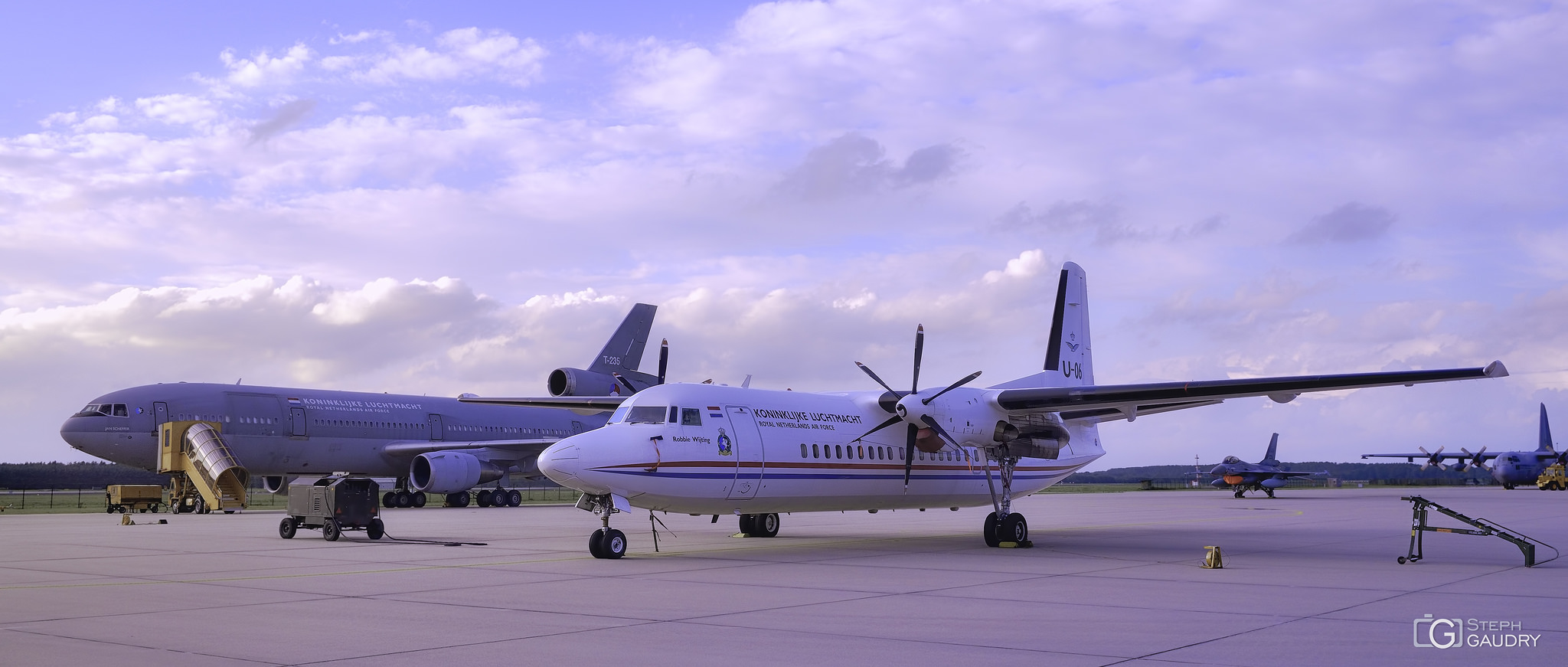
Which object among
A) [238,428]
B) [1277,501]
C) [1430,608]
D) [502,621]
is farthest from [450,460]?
[1277,501]

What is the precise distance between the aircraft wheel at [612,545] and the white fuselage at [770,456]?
568mm

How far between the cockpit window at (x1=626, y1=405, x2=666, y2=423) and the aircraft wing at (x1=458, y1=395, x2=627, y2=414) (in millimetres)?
5096

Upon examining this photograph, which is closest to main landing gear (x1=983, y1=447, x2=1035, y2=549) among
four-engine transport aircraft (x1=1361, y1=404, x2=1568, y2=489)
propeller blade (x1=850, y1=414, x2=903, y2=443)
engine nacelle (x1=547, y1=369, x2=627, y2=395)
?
propeller blade (x1=850, y1=414, x2=903, y2=443)

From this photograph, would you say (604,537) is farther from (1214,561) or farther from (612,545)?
(1214,561)

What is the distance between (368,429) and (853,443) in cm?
2270

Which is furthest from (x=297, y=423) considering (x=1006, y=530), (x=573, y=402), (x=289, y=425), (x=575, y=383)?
(x=1006, y=530)

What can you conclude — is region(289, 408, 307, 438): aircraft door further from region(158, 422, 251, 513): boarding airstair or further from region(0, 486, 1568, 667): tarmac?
region(0, 486, 1568, 667): tarmac

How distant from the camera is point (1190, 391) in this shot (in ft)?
62.6

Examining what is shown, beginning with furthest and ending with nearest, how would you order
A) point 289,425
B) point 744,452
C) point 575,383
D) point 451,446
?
point 451,446 < point 289,425 < point 575,383 < point 744,452

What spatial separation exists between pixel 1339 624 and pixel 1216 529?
705 inches

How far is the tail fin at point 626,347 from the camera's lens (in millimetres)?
40500

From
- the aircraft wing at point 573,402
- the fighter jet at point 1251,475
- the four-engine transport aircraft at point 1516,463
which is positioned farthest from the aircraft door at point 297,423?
the four-engine transport aircraft at point 1516,463

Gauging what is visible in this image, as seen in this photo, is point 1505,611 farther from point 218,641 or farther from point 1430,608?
point 218,641

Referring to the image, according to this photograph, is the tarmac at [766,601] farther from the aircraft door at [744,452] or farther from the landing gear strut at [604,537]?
the aircraft door at [744,452]
